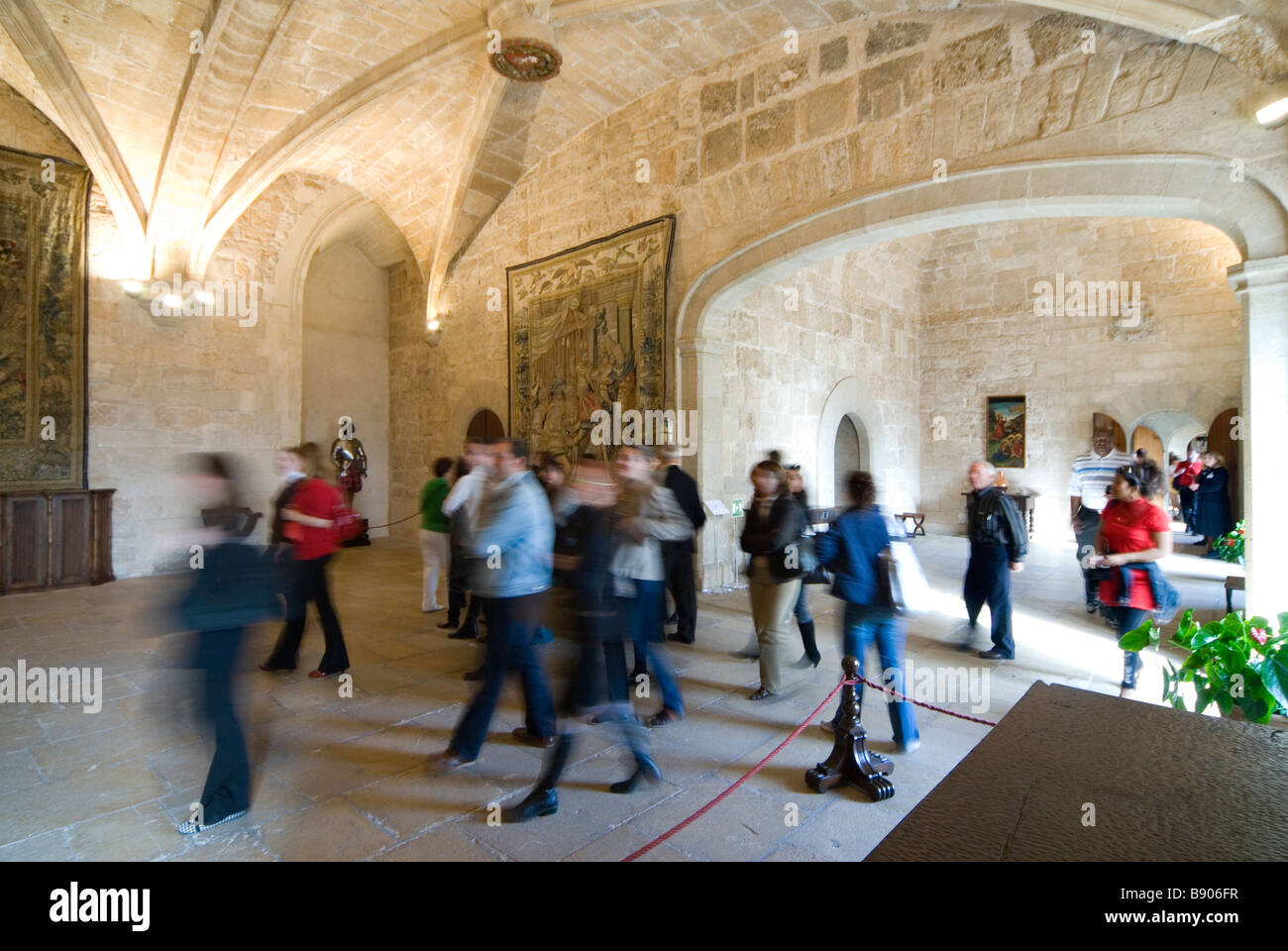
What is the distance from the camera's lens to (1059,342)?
9969mm

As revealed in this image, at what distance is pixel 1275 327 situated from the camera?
3727 mm

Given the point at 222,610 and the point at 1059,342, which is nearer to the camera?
the point at 222,610

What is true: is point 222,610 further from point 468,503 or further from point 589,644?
point 468,503

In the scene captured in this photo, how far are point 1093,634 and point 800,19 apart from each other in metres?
5.59

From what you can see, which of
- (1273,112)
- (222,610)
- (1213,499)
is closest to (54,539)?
(222,610)

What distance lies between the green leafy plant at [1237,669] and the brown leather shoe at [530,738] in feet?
8.68

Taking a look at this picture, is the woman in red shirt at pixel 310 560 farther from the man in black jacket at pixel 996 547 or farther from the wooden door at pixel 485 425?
the wooden door at pixel 485 425

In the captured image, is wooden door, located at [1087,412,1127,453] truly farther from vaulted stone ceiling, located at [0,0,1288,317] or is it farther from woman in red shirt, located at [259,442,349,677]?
woman in red shirt, located at [259,442,349,677]

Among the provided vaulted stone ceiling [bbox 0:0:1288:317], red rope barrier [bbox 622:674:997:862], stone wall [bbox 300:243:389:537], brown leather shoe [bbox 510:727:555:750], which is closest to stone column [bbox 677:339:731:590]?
vaulted stone ceiling [bbox 0:0:1288:317]

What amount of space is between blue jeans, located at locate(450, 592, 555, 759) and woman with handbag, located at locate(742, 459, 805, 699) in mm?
1356

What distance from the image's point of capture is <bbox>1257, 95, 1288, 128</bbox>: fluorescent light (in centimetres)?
350

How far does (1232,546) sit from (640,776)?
27.4 ft

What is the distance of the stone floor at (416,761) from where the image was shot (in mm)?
2414
